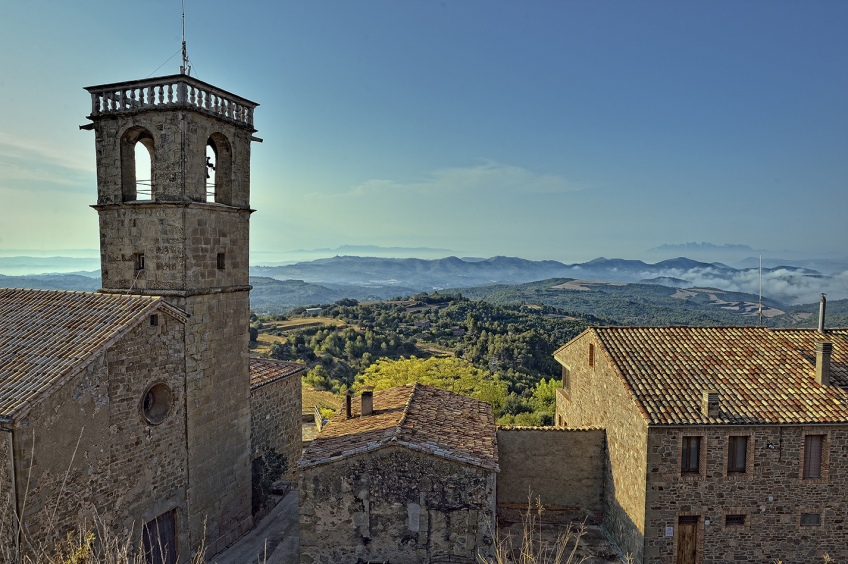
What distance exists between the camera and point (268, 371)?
18641 millimetres

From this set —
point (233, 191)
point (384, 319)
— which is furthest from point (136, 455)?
point (384, 319)

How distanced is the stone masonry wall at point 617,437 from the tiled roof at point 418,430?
373 centimetres

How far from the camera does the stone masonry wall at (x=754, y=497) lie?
1412cm

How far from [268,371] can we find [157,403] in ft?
18.7

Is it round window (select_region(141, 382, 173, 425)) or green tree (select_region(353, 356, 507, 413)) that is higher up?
round window (select_region(141, 382, 173, 425))

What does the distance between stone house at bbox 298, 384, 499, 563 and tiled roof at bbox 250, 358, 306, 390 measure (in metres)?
4.88

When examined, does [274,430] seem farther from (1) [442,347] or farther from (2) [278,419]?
(1) [442,347]

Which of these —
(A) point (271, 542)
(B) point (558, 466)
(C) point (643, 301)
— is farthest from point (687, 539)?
(C) point (643, 301)

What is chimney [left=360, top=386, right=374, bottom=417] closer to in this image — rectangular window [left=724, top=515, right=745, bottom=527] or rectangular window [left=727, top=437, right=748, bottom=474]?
rectangular window [left=727, top=437, right=748, bottom=474]

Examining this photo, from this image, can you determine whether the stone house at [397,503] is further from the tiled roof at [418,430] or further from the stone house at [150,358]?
the stone house at [150,358]

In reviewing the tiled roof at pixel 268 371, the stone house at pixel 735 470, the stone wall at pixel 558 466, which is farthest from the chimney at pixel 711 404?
the tiled roof at pixel 268 371

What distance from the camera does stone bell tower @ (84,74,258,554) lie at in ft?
44.4

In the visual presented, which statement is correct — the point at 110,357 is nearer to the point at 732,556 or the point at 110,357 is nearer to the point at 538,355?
the point at 732,556

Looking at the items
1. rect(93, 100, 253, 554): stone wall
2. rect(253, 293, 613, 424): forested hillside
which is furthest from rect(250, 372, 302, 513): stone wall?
rect(253, 293, 613, 424): forested hillside
